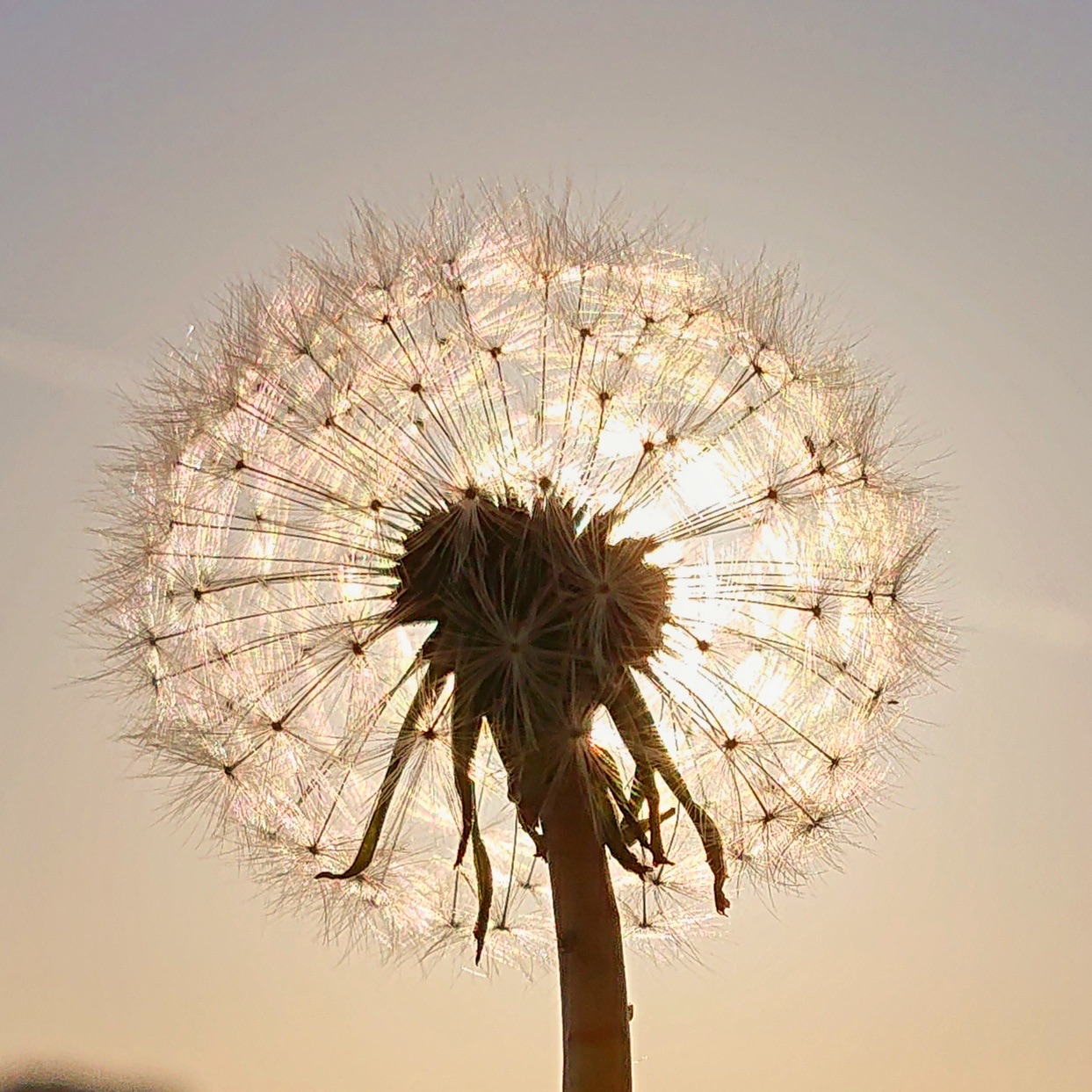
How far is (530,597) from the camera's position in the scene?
5.88 m

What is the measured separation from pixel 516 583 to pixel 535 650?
0.27m

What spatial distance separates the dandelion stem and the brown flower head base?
63 millimetres

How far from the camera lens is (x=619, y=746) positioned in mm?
6215

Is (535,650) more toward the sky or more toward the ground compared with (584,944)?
more toward the sky

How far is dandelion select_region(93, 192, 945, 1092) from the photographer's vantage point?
234 inches

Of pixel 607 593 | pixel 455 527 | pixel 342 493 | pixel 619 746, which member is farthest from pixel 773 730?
pixel 342 493

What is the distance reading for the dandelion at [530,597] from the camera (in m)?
5.95

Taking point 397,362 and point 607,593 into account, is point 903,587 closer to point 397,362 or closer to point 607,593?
point 607,593

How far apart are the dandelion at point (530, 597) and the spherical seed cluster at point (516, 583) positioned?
0.01 m

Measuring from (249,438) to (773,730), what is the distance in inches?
101

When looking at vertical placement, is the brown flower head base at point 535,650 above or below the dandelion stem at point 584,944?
above

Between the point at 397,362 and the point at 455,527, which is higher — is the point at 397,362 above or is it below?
above

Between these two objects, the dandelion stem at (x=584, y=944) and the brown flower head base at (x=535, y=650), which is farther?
the brown flower head base at (x=535, y=650)

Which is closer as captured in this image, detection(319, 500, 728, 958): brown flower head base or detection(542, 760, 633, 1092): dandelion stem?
detection(542, 760, 633, 1092): dandelion stem
